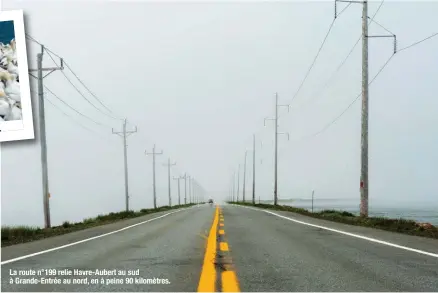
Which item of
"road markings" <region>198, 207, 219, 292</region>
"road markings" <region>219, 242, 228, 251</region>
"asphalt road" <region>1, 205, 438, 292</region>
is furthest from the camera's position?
"road markings" <region>219, 242, 228, 251</region>

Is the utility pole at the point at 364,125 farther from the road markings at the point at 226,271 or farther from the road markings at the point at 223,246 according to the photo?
the road markings at the point at 226,271

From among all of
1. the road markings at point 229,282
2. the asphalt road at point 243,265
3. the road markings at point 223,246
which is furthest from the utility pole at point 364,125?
the road markings at point 229,282

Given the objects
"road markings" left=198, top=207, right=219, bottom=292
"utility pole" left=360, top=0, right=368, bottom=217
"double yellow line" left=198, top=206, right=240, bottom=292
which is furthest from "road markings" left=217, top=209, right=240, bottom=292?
"utility pole" left=360, top=0, right=368, bottom=217

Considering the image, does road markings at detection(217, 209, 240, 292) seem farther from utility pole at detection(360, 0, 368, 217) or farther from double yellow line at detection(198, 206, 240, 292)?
utility pole at detection(360, 0, 368, 217)

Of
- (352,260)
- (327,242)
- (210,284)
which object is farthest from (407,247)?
(210,284)

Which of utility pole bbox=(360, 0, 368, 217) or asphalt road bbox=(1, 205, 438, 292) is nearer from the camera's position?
asphalt road bbox=(1, 205, 438, 292)

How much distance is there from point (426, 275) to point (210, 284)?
3.41 m

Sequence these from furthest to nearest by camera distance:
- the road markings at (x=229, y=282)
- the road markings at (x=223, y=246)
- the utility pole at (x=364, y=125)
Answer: the utility pole at (x=364, y=125) → the road markings at (x=223, y=246) → the road markings at (x=229, y=282)

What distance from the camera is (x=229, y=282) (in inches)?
276

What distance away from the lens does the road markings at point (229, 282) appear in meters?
6.54

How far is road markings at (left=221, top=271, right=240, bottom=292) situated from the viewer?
6.54 meters

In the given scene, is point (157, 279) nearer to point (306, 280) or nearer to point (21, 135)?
point (306, 280)

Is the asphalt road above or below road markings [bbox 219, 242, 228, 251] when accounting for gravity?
above

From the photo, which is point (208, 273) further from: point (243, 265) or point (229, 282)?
point (243, 265)
